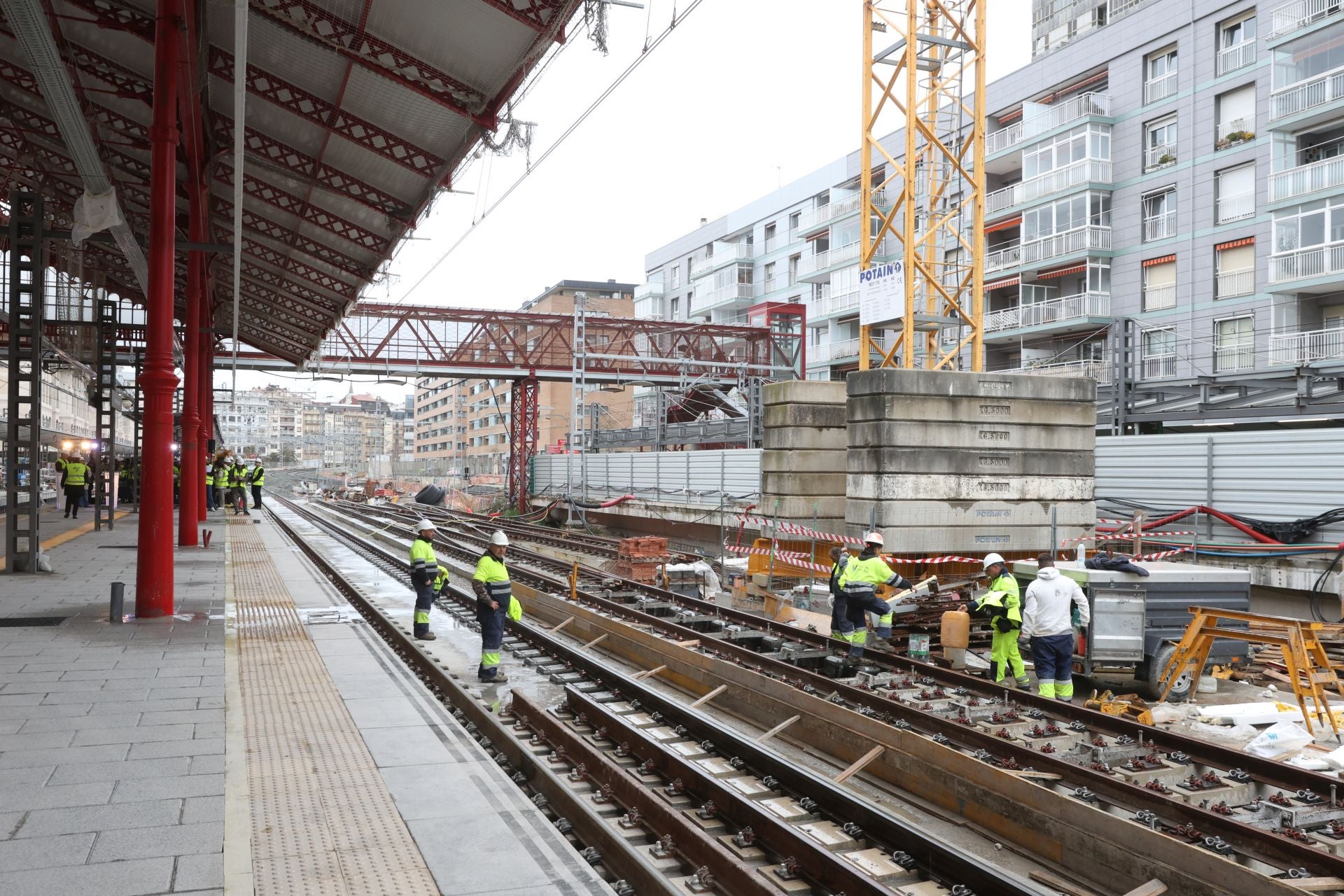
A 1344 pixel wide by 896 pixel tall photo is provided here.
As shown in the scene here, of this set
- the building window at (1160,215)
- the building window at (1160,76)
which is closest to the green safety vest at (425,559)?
the building window at (1160,215)

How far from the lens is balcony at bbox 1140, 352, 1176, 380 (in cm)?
3180

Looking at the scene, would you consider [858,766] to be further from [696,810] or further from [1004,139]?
[1004,139]

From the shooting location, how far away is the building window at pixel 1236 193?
99.2 feet

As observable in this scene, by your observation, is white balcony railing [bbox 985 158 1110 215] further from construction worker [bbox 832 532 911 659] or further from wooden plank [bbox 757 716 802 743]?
wooden plank [bbox 757 716 802 743]

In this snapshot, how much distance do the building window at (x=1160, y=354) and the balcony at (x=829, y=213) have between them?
574 inches

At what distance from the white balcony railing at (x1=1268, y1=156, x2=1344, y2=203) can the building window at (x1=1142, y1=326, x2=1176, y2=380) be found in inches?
197

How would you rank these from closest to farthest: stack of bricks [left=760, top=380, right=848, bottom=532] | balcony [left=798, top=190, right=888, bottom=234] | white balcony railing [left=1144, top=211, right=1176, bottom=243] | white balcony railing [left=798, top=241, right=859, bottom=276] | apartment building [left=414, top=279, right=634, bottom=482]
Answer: stack of bricks [left=760, top=380, right=848, bottom=532] → white balcony railing [left=1144, top=211, right=1176, bottom=243] → white balcony railing [left=798, top=241, right=859, bottom=276] → balcony [left=798, top=190, right=888, bottom=234] → apartment building [left=414, top=279, right=634, bottom=482]

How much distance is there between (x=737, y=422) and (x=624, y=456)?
453cm

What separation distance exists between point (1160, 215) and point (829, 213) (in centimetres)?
1672

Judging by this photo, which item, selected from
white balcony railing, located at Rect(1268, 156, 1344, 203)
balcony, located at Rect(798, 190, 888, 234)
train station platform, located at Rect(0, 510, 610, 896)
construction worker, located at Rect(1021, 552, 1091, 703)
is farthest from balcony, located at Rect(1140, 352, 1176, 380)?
train station platform, located at Rect(0, 510, 610, 896)

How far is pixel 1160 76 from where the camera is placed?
109 ft

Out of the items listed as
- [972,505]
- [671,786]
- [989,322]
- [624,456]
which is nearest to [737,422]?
[624,456]

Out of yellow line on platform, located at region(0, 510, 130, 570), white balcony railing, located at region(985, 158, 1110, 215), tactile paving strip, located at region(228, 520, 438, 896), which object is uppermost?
white balcony railing, located at region(985, 158, 1110, 215)

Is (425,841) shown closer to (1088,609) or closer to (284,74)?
(1088,609)
